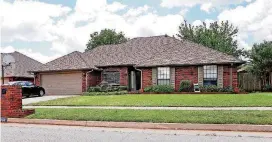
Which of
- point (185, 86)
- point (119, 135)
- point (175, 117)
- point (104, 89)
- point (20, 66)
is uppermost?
point (20, 66)

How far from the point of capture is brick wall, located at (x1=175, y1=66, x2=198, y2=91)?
23.8 metres

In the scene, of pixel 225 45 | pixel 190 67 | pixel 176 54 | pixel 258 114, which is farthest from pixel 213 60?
pixel 225 45

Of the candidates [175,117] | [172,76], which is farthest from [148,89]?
[175,117]

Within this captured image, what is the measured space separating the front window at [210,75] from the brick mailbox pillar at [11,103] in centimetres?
1532

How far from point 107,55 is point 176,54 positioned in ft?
22.9

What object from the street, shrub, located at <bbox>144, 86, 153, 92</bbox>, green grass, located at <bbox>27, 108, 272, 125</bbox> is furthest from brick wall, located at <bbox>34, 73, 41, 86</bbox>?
the street

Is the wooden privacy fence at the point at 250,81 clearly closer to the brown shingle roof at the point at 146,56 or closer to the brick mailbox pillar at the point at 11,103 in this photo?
the brown shingle roof at the point at 146,56

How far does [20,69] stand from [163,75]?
1696cm

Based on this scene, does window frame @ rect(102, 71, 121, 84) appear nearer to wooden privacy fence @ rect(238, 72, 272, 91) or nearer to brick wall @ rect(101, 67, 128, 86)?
brick wall @ rect(101, 67, 128, 86)

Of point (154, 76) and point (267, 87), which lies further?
point (154, 76)

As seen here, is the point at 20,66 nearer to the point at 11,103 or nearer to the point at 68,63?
the point at 68,63

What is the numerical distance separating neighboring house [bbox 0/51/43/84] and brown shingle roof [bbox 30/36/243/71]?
5346 mm

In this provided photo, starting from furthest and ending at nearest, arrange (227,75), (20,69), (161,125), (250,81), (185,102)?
(20,69) < (250,81) < (227,75) < (185,102) < (161,125)

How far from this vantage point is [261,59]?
82.0 ft
